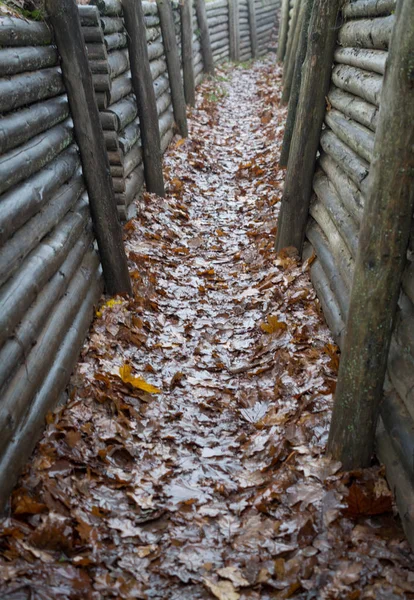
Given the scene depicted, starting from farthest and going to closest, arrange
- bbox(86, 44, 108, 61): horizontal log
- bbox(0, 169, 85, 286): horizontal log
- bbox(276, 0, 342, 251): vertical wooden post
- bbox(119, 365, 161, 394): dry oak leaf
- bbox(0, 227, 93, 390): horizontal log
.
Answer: bbox(86, 44, 108, 61): horizontal log < bbox(276, 0, 342, 251): vertical wooden post < bbox(119, 365, 161, 394): dry oak leaf < bbox(0, 169, 85, 286): horizontal log < bbox(0, 227, 93, 390): horizontal log

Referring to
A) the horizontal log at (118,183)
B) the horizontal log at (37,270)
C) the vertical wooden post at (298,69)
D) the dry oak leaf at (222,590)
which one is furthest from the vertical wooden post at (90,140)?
the vertical wooden post at (298,69)

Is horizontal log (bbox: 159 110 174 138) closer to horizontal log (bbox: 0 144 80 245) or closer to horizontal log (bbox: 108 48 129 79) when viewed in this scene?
horizontal log (bbox: 108 48 129 79)

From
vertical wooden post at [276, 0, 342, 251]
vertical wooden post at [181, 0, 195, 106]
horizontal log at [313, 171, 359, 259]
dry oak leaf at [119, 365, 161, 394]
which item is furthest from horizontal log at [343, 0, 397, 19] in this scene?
vertical wooden post at [181, 0, 195, 106]

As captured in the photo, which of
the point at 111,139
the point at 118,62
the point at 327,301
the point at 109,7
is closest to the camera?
the point at 327,301

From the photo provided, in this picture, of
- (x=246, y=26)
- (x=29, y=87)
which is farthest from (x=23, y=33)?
(x=246, y=26)

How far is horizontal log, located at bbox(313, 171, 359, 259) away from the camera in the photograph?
412cm

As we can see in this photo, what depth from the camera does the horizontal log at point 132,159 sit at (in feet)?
21.6

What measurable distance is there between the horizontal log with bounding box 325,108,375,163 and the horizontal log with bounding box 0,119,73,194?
7.01ft

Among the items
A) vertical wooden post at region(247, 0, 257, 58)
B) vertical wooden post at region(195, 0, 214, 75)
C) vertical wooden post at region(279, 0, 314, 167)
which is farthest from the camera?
vertical wooden post at region(247, 0, 257, 58)

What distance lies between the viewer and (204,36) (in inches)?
564

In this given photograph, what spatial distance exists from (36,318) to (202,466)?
136cm

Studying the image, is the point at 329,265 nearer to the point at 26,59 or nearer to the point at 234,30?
the point at 26,59

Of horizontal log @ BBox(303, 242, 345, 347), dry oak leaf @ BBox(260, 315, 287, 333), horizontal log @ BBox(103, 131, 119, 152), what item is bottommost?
dry oak leaf @ BBox(260, 315, 287, 333)

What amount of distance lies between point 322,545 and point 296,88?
18.8 ft
